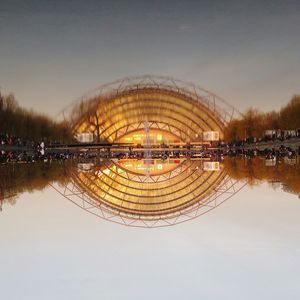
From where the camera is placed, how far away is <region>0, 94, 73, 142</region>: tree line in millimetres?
62406

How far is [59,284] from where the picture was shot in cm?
415

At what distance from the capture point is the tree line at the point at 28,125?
6241cm

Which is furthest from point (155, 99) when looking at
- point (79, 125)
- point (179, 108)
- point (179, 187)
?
point (179, 187)

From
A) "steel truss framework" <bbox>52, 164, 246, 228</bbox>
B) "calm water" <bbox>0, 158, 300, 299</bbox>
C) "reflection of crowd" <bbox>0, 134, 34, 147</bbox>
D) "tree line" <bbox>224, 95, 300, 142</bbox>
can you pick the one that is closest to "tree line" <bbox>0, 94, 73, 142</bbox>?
"reflection of crowd" <bbox>0, 134, 34, 147</bbox>

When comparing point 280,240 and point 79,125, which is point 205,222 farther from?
point 79,125

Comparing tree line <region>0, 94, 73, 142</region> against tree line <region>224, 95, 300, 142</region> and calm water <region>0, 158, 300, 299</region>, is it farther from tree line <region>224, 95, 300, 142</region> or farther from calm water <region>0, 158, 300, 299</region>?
calm water <region>0, 158, 300, 299</region>

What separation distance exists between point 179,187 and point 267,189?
13.2 ft

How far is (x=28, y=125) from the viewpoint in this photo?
232ft

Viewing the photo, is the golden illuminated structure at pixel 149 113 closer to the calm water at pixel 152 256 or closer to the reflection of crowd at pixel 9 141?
the reflection of crowd at pixel 9 141

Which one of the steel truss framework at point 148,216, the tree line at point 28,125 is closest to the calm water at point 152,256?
the steel truss framework at point 148,216

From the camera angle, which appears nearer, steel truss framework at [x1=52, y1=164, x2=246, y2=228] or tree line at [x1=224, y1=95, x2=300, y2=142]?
steel truss framework at [x1=52, y1=164, x2=246, y2=228]

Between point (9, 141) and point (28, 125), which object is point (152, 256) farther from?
point (28, 125)

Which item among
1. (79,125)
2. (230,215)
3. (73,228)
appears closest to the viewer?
(73,228)

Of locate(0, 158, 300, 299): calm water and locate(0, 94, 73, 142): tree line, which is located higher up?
locate(0, 94, 73, 142): tree line
